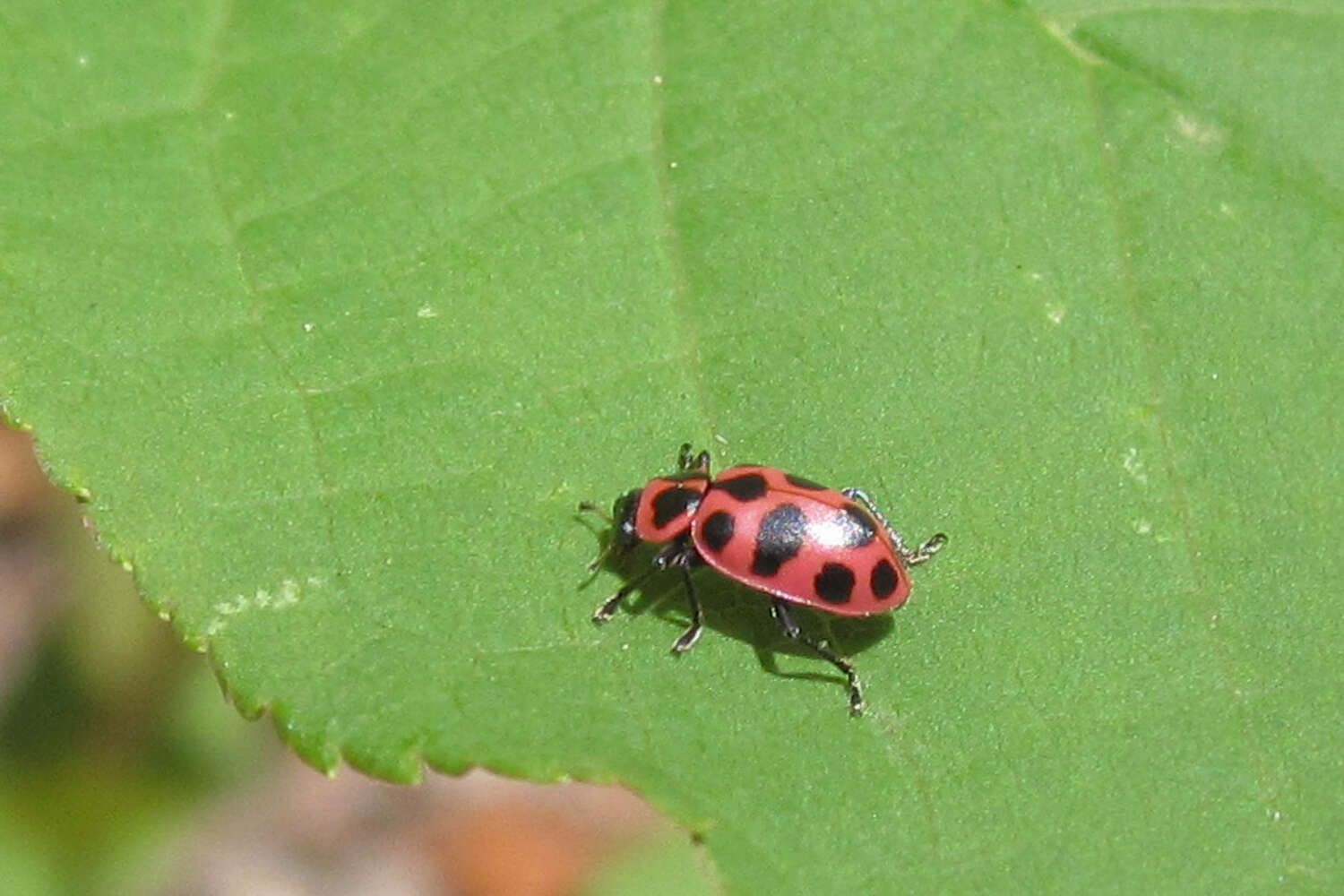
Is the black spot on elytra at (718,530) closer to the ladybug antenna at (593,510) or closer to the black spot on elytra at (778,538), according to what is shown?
the black spot on elytra at (778,538)

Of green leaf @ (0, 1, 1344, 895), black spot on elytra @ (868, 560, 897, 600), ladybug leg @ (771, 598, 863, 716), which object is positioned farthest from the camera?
black spot on elytra @ (868, 560, 897, 600)

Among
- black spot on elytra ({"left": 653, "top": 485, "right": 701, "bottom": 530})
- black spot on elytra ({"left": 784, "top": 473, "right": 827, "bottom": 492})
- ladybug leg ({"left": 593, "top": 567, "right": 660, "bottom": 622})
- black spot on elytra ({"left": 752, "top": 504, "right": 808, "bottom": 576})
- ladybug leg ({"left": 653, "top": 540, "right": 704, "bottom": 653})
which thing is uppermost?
black spot on elytra ({"left": 784, "top": 473, "right": 827, "bottom": 492})

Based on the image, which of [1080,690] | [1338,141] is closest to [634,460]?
[1080,690]

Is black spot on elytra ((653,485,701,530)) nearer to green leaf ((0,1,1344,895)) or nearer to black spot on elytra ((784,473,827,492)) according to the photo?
green leaf ((0,1,1344,895))

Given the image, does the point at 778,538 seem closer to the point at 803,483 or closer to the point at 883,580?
the point at 803,483

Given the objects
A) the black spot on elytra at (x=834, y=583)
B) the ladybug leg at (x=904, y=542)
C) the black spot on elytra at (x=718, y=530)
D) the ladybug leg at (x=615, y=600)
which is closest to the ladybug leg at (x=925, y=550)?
the ladybug leg at (x=904, y=542)

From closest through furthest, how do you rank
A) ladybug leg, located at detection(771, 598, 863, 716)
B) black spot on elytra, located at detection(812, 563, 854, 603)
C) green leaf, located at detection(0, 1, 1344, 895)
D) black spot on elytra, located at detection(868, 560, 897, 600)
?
green leaf, located at detection(0, 1, 1344, 895)
ladybug leg, located at detection(771, 598, 863, 716)
black spot on elytra, located at detection(868, 560, 897, 600)
black spot on elytra, located at detection(812, 563, 854, 603)

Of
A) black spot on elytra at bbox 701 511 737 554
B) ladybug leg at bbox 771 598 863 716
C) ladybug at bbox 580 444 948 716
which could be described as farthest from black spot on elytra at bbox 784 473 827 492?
ladybug leg at bbox 771 598 863 716
